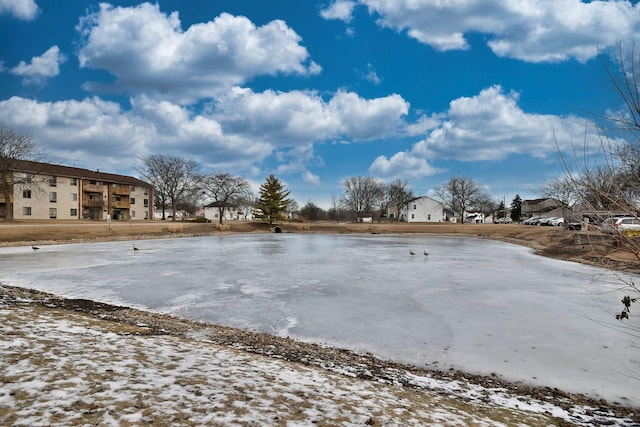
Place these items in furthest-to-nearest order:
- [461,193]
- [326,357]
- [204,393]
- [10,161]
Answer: [461,193] < [10,161] < [326,357] < [204,393]

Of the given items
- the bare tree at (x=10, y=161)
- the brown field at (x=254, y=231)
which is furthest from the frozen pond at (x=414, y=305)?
the bare tree at (x=10, y=161)

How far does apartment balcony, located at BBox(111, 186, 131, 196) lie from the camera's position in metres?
63.6

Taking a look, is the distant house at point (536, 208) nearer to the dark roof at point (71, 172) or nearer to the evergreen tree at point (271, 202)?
the evergreen tree at point (271, 202)

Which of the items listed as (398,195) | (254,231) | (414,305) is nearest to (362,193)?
(398,195)

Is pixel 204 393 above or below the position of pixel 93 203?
below

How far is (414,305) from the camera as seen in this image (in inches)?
414

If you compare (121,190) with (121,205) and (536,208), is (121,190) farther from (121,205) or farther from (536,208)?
(536,208)

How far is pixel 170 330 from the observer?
750 cm

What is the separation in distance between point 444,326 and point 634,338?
149 inches

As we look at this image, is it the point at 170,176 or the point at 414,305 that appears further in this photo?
the point at 170,176

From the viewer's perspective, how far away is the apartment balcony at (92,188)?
58.8 m

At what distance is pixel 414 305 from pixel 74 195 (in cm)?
6191

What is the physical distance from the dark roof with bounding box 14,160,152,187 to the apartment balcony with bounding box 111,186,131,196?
0.96 meters

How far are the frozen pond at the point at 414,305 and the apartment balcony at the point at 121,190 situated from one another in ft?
161
